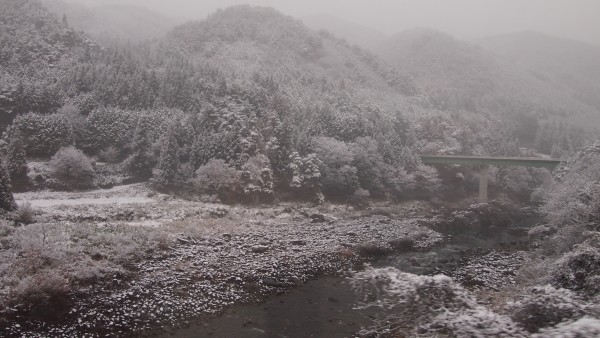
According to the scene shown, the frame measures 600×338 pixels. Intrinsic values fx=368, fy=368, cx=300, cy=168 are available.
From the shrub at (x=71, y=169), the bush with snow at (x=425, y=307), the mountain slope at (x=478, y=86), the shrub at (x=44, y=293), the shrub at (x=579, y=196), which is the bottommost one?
the shrub at (x=71, y=169)

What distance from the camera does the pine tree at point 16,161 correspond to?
43.6 m

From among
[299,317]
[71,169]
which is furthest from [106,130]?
[299,317]

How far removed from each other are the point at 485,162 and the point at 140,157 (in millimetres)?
62165

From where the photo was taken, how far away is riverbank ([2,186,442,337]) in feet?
60.7

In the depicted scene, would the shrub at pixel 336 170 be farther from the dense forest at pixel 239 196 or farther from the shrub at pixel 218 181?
the shrub at pixel 218 181

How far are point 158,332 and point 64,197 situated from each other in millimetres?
33521

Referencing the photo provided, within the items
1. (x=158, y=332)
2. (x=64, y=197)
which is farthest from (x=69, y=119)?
(x=158, y=332)

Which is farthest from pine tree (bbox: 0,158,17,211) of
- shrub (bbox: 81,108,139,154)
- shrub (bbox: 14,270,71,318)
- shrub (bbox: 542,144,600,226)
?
shrub (bbox: 542,144,600,226)

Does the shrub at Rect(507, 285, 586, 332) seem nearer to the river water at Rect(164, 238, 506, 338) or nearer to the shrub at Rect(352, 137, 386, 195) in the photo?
the river water at Rect(164, 238, 506, 338)

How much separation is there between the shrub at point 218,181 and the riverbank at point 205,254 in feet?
11.8

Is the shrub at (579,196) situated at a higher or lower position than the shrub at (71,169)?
higher

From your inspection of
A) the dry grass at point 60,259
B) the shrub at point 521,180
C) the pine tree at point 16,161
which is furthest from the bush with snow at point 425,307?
the shrub at point 521,180

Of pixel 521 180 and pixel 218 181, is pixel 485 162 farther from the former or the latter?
pixel 218 181

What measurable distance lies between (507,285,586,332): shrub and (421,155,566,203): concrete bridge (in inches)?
2152
